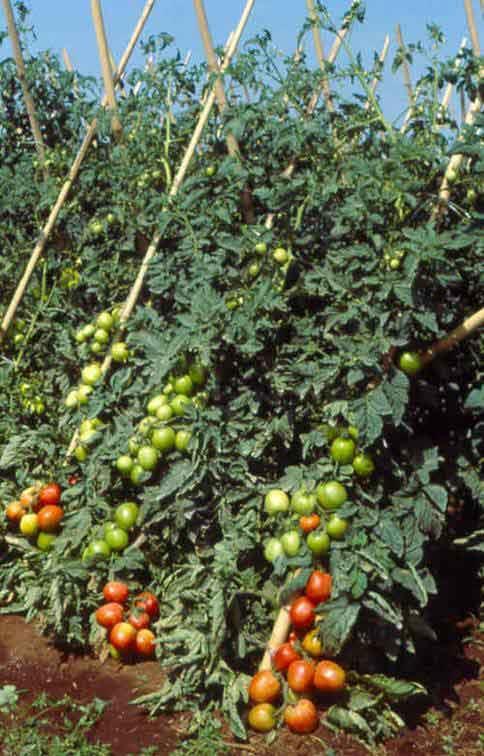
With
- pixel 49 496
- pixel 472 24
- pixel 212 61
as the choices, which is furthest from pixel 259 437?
pixel 472 24

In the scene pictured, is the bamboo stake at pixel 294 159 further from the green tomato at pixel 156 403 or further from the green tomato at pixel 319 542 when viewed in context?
the green tomato at pixel 319 542

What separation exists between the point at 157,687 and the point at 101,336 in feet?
4.46

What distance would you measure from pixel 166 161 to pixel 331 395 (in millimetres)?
1301

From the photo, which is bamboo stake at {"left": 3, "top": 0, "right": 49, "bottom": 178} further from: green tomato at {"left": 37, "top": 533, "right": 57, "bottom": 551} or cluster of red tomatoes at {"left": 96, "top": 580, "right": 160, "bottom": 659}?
cluster of red tomatoes at {"left": 96, "top": 580, "right": 160, "bottom": 659}

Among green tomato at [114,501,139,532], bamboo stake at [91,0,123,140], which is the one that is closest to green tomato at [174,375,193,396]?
green tomato at [114,501,139,532]

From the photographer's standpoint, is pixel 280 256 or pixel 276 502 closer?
pixel 276 502

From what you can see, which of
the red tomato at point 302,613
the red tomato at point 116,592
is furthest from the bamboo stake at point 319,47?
the red tomato at point 116,592

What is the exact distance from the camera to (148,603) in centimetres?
301

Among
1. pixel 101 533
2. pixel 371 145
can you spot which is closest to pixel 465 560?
pixel 101 533

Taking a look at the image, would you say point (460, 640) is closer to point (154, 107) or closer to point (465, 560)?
point (465, 560)

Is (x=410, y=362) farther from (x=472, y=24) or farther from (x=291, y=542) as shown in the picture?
(x=472, y=24)

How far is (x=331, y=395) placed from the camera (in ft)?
8.96

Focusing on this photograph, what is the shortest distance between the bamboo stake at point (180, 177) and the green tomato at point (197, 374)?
1.70ft

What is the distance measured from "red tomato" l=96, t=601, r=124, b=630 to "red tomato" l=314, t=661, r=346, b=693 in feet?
2.47
